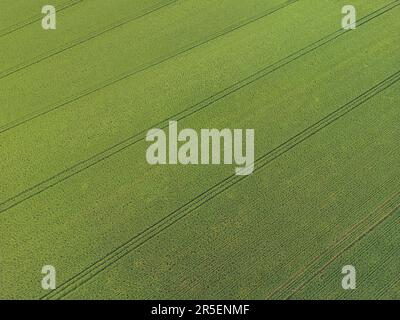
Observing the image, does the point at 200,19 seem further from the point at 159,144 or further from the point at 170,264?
the point at 170,264

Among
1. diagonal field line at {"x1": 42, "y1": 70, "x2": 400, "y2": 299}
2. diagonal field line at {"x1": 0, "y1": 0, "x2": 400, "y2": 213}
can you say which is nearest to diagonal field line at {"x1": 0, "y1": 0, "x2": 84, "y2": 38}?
diagonal field line at {"x1": 0, "y1": 0, "x2": 400, "y2": 213}

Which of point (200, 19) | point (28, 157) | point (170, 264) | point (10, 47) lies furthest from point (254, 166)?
point (10, 47)

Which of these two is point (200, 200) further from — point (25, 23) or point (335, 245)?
point (25, 23)

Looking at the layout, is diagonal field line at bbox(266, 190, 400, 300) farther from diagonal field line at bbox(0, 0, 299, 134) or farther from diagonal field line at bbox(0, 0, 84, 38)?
diagonal field line at bbox(0, 0, 84, 38)

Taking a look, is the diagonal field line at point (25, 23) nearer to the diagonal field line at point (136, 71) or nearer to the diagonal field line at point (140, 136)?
the diagonal field line at point (136, 71)

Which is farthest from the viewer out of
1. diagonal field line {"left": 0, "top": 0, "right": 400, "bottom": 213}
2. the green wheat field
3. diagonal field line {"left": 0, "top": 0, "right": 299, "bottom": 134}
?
diagonal field line {"left": 0, "top": 0, "right": 299, "bottom": 134}

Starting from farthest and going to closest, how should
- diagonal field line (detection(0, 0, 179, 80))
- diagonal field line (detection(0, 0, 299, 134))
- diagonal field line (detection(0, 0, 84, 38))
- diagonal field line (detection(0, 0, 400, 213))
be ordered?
diagonal field line (detection(0, 0, 84, 38)) → diagonal field line (detection(0, 0, 179, 80)) → diagonal field line (detection(0, 0, 299, 134)) → diagonal field line (detection(0, 0, 400, 213))
